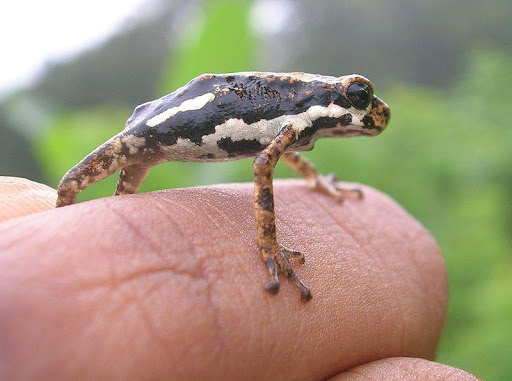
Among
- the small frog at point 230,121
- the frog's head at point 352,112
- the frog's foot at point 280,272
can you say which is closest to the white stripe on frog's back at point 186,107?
the small frog at point 230,121

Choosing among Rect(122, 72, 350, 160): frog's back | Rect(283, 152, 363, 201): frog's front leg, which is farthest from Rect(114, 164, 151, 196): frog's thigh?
Rect(283, 152, 363, 201): frog's front leg

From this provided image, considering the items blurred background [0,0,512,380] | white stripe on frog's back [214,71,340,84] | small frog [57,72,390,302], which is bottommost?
blurred background [0,0,512,380]

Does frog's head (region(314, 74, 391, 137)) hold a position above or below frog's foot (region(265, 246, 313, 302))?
above

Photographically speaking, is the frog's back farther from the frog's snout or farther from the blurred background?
the blurred background

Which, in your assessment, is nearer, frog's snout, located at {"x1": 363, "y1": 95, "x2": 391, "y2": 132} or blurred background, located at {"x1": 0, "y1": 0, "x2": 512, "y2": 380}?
frog's snout, located at {"x1": 363, "y1": 95, "x2": 391, "y2": 132}

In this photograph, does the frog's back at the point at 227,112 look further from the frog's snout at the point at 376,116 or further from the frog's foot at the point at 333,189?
the frog's foot at the point at 333,189

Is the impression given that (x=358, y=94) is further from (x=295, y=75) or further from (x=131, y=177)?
(x=131, y=177)
